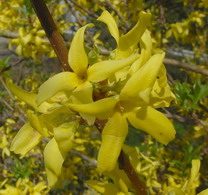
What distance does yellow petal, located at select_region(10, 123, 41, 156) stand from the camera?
3.27ft

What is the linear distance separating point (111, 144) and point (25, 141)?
323 millimetres

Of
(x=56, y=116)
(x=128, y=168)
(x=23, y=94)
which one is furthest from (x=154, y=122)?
(x=23, y=94)

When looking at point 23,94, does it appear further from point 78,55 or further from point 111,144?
point 111,144

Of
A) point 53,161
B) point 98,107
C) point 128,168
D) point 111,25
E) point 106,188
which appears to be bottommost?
point 106,188

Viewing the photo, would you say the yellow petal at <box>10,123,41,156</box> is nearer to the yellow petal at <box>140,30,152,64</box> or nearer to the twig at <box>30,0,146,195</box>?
the twig at <box>30,0,146,195</box>

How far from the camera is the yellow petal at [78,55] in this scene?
0.86 meters

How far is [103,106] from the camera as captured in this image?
0.79m

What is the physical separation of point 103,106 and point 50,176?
0.95 feet

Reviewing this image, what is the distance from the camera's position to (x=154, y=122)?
0.84m

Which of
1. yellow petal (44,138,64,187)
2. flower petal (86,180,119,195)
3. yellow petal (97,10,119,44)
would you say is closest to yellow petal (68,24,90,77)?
yellow petal (97,10,119,44)

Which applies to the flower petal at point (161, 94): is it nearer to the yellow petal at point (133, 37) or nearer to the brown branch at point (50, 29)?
the yellow petal at point (133, 37)

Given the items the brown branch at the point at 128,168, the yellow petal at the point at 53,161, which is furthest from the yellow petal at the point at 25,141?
the brown branch at the point at 128,168

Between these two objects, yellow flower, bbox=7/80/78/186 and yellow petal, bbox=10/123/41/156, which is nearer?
yellow flower, bbox=7/80/78/186

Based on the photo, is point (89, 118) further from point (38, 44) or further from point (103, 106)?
point (38, 44)
